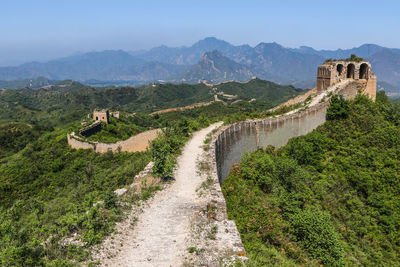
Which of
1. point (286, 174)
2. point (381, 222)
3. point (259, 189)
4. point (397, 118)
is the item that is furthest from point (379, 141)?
point (259, 189)

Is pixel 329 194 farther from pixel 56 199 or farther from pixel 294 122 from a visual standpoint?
pixel 56 199

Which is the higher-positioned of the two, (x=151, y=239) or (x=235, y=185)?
(x=151, y=239)

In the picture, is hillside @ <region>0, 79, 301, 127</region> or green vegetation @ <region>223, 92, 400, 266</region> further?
hillside @ <region>0, 79, 301, 127</region>

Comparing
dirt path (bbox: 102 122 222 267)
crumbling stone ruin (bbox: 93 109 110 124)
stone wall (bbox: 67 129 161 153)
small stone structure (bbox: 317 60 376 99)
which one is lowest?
stone wall (bbox: 67 129 161 153)

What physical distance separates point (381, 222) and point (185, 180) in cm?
A: 1124

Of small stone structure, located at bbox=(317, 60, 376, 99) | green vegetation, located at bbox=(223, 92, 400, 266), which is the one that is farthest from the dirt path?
small stone structure, located at bbox=(317, 60, 376, 99)

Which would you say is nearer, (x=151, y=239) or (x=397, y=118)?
(x=151, y=239)

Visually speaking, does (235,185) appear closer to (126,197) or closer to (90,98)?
(126,197)

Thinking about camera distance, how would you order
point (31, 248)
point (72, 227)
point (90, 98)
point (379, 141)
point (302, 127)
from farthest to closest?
1. point (90, 98)
2. point (302, 127)
3. point (379, 141)
4. point (72, 227)
5. point (31, 248)

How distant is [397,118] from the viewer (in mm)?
23109

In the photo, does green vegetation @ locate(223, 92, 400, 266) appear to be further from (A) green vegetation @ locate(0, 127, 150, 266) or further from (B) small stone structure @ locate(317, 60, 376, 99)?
(A) green vegetation @ locate(0, 127, 150, 266)

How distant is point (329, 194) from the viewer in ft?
52.7

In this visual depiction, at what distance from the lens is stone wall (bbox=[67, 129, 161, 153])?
94.1ft

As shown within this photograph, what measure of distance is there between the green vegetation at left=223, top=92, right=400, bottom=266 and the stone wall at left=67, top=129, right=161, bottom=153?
1435 centimetres
